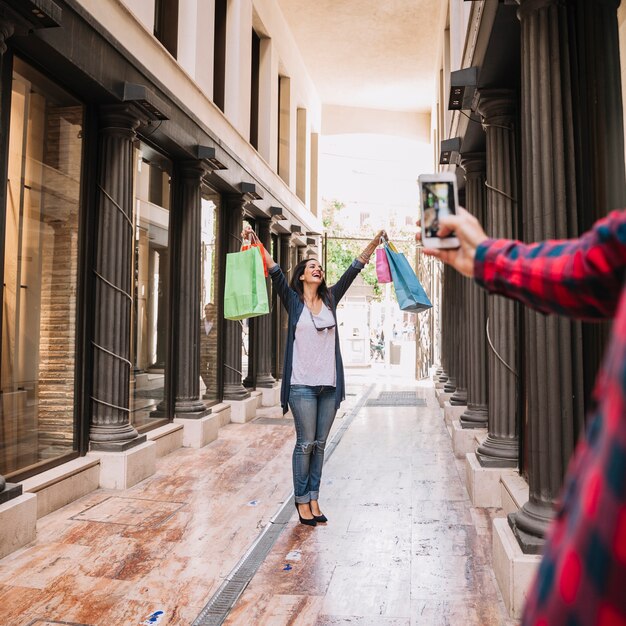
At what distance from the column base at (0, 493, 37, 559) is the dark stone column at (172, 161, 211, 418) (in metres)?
3.74

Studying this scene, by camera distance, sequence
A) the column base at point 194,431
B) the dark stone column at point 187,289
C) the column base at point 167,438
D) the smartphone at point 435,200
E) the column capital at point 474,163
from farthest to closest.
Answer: the dark stone column at point 187,289
the column base at point 194,431
the column capital at point 474,163
the column base at point 167,438
the smartphone at point 435,200

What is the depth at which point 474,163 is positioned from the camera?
7422mm

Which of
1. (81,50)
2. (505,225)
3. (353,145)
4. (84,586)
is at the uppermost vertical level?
(353,145)

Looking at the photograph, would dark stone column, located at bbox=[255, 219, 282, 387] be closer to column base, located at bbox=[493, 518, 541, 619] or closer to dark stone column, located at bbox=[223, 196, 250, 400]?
dark stone column, located at bbox=[223, 196, 250, 400]

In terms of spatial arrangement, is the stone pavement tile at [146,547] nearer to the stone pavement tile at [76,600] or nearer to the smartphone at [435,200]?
the stone pavement tile at [76,600]

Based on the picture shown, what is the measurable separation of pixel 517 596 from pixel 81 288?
4.56 m

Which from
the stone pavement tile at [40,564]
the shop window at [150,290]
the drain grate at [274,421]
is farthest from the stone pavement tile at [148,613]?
the drain grate at [274,421]

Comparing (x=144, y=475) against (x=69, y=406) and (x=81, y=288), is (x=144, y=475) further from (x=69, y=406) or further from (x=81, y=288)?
(x=81, y=288)

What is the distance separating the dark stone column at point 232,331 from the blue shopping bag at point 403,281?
5.74 meters

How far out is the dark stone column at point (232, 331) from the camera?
10.2m

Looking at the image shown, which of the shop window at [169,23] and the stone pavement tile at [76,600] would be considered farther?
the shop window at [169,23]

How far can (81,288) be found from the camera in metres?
5.95

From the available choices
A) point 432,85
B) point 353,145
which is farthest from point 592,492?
point 353,145

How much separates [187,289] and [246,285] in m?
3.06
